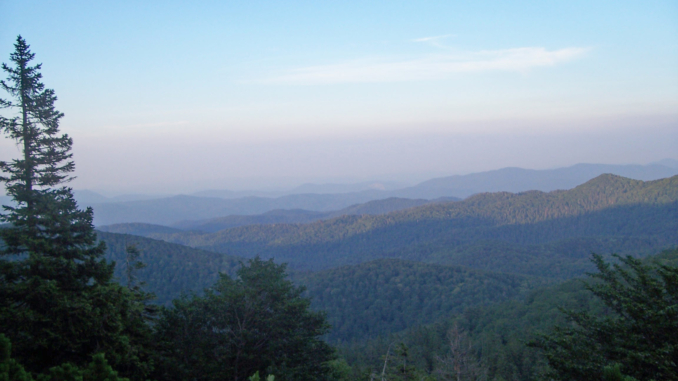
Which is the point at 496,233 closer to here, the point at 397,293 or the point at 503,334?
the point at 397,293

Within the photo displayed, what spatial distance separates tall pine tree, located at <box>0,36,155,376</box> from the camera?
35.1 ft

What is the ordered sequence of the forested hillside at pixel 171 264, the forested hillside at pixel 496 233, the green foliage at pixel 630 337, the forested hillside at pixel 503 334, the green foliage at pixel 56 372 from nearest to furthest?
the green foliage at pixel 56 372
the green foliage at pixel 630 337
the forested hillside at pixel 503 334
the forested hillside at pixel 171 264
the forested hillside at pixel 496 233

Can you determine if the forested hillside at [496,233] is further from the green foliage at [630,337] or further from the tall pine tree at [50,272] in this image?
the tall pine tree at [50,272]

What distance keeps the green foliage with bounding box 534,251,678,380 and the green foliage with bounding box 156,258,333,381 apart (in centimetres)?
848

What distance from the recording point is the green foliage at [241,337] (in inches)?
531

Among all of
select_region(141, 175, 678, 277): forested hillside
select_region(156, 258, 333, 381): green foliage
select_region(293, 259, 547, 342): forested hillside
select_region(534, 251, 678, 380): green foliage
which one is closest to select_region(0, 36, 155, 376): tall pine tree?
select_region(156, 258, 333, 381): green foliage

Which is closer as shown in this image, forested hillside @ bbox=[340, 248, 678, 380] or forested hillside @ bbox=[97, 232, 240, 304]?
forested hillside @ bbox=[340, 248, 678, 380]

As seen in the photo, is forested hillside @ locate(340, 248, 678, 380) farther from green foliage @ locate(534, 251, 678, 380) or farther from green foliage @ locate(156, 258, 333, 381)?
green foliage @ locate(534, 251, 678, 380)

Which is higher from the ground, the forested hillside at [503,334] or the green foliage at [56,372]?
the green foliage at [56,372]

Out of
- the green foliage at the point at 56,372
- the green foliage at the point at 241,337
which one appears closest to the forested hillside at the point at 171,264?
the green foliage at the point at 241,337

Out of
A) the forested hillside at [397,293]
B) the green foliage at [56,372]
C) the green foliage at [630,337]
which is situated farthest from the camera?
the forested hillside at [397,293]

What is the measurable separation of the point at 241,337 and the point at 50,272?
648 cm

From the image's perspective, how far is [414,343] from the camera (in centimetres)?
4781

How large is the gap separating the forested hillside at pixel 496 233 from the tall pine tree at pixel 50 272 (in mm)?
120541
